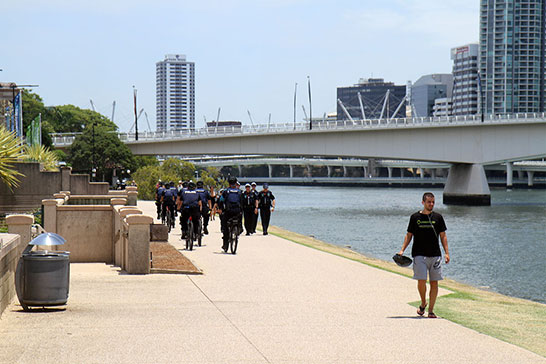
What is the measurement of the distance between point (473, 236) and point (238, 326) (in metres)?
33.8

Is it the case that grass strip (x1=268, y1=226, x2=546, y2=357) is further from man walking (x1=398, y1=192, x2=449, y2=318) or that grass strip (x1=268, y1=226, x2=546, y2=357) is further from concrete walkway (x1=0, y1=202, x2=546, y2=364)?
man walking (x1=398, y1=192, x2=449, y2=318)

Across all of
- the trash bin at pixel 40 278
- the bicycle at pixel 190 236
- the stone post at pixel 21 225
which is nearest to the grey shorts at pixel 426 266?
the trash bin at pixel 40 278

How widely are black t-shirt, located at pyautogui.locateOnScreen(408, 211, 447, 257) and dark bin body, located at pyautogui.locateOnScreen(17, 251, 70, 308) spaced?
4.96 meters

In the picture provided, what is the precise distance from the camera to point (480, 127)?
71125mm

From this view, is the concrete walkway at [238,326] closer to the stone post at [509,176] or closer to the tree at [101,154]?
the tree at [101,154]

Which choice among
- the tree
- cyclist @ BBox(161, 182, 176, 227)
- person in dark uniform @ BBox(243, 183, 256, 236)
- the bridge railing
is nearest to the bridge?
the bridge railing

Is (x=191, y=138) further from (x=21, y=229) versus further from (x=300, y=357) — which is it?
(x=300, y=357)

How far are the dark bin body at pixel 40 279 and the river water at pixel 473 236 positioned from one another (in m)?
13.7

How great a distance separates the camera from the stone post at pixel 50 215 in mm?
19203

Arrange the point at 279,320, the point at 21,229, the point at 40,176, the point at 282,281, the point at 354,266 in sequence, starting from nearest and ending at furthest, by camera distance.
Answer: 1. the point at 279,320
2. the point at 21,229
3. the point at 282,281
4. the point at 354,266
5. the point at 40,176

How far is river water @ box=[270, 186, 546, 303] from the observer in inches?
1013

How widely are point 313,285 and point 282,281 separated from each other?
705mm

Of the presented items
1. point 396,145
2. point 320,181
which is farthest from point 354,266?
point 320,181

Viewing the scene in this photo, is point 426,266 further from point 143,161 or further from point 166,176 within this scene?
point 143,161
